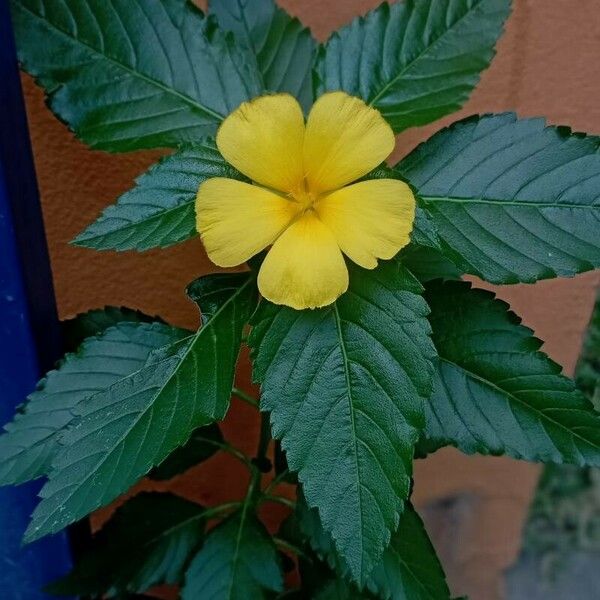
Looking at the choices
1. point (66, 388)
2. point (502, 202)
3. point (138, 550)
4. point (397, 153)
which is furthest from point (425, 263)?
point (138, 550)

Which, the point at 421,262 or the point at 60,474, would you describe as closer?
the point at 60,474

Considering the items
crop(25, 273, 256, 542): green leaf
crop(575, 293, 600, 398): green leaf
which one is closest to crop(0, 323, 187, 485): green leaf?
crop(25, 273, 256, 542): green leaf

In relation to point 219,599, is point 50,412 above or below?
above

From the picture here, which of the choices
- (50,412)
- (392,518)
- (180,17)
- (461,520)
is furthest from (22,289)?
(461,520)

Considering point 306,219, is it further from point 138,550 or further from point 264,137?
point 138,550

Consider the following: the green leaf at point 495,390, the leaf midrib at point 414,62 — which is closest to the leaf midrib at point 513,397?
the green leaf at point 495,390

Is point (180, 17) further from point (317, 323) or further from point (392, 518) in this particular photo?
point (392, 518)
